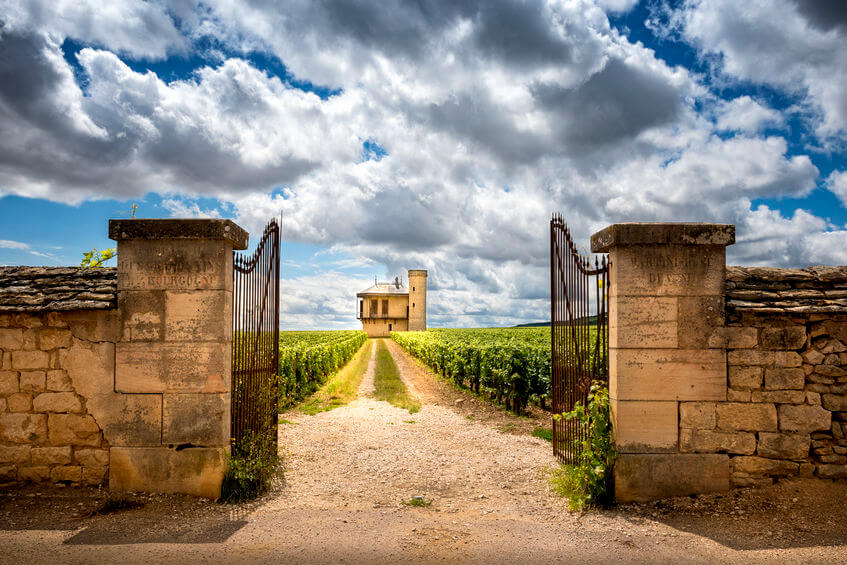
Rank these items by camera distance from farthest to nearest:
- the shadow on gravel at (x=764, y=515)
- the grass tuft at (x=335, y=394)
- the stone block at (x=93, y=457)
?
the grass tuft at (x=335, y=394) < the stone block at (x=93, y=457) < the shadow on gravel at (x=764, y=515)

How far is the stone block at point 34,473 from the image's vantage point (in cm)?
A: 564

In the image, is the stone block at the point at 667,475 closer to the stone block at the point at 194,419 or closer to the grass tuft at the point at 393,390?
the stone block at the point at 194,419

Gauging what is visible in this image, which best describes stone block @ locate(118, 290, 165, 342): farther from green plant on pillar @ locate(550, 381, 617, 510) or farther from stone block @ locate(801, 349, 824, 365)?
stone block @ locate(801, 349, 824, 365)

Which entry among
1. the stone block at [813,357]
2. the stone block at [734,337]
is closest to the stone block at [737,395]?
the stone block at [734,337]

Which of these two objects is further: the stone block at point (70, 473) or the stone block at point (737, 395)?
the stone block at point (70, 473)

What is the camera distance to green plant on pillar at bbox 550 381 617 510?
17.7 ft

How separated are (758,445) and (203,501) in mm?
5968

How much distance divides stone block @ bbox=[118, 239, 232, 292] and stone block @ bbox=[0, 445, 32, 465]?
2.11m

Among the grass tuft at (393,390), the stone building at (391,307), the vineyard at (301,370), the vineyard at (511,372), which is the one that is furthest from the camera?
the stone building at (391,307)

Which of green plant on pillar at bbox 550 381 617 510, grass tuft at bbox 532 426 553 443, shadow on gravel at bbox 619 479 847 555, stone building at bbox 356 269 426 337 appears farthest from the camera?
stone building at bbox 356 269 426 337

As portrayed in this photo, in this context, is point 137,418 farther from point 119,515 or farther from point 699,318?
point 699,318

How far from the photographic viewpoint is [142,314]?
18.1 ft

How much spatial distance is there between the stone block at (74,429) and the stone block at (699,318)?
6463mm

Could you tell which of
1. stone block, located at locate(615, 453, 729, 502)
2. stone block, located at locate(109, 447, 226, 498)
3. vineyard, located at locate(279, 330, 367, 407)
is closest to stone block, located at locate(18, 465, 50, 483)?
stone block, located at locate(109, 447, 226, 498)
